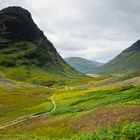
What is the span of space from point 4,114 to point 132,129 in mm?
70503

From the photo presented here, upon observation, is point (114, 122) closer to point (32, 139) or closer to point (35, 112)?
point (32, 139)

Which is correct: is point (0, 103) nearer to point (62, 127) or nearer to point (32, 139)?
point (62, 127)

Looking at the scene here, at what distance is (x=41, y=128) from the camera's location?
228 ft

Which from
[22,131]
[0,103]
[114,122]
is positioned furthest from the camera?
[0,103]

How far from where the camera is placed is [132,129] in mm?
44188

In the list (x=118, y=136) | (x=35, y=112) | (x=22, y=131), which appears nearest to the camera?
(x=118, y=136)

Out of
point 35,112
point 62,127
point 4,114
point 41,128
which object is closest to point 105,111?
point 62,127

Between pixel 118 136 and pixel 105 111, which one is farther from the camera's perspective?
pixel 105 111

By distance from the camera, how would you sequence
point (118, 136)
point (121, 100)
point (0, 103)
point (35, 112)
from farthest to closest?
point (0, 103) < point (35, 112) < point (121, 100) < point (118, 136)

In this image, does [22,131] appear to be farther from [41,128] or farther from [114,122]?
[114,122]

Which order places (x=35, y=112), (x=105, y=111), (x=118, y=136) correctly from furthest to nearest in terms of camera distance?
(x=35, y=112), (x=105, y=111), (x=118, y=136)

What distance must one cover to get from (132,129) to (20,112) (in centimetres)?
6888

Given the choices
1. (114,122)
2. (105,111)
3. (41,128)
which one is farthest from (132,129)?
(41,128)

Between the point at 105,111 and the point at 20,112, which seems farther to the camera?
the point at 20,112
